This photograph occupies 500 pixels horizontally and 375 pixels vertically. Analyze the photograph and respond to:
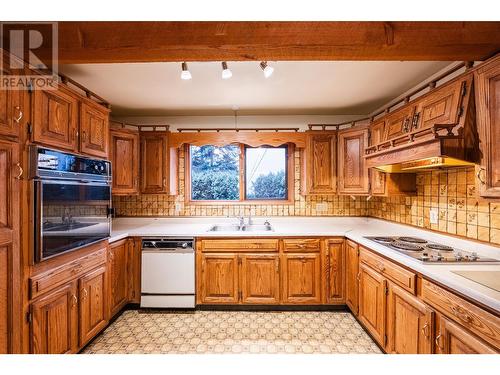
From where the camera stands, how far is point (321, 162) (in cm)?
293

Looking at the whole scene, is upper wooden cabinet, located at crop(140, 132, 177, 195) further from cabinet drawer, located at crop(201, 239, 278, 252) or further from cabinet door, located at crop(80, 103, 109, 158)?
cabinet drawer, located at crop(201, 239, 278, 252)

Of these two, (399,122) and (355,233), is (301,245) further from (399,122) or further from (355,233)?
(399,122)

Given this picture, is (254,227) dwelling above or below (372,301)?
above

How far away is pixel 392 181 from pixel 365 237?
24.9 inches

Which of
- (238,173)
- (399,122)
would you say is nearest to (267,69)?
(399,122)

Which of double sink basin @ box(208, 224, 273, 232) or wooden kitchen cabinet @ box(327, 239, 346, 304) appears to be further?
double sink basin @ box(208, 224, 273, 232)

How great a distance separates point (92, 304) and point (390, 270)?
236 centimetres

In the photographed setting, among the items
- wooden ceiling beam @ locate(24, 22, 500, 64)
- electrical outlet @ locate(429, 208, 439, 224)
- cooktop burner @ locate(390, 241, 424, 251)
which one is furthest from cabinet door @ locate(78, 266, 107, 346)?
electrical outlet @ locate(429, 208, 439, 224)

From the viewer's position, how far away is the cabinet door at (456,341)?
1.05 metres

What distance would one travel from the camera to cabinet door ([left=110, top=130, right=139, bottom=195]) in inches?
105

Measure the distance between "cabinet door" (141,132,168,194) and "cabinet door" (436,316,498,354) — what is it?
276cm

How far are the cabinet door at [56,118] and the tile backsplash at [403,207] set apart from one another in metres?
1.57

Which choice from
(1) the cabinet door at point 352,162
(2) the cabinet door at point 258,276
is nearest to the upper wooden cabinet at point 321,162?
(1) the cabinet door at point 352,162
